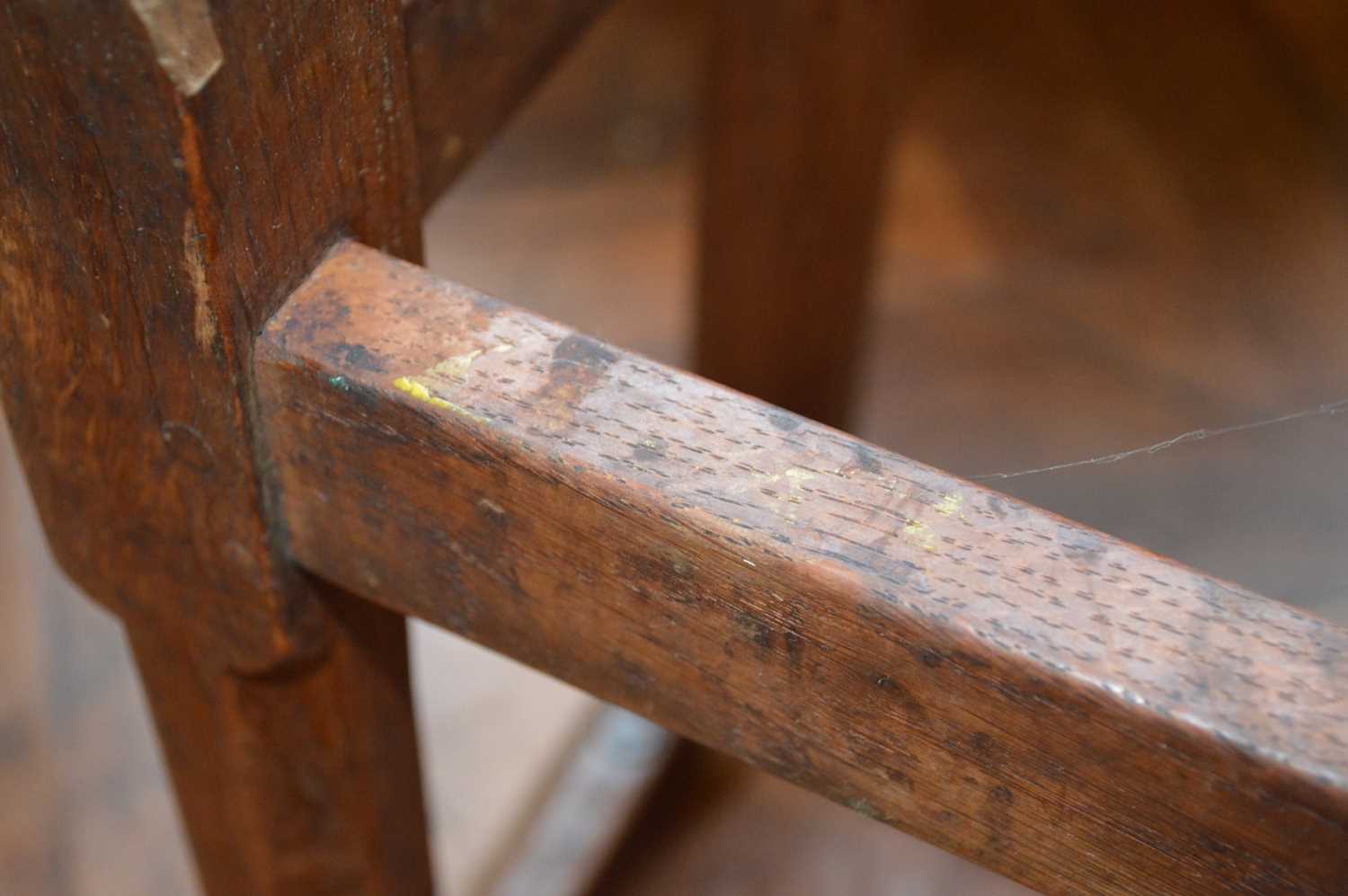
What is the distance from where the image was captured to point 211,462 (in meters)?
0.37

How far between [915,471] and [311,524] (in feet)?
0.57

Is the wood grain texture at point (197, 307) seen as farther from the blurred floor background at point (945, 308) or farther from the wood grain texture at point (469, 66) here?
the blurred floor background at point (945, 308)

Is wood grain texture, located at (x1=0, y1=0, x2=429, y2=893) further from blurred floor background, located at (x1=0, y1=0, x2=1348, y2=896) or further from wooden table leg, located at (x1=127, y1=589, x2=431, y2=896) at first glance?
blurred floor background, located at (x1=0, y1=0, x2=1348, y2=896)

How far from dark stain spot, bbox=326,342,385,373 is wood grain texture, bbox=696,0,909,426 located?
0.41 metres

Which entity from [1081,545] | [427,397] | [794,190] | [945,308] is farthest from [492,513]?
[945,308]

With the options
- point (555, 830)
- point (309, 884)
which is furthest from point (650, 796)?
point (309, 884)

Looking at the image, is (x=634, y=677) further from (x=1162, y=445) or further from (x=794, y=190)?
(x=794, y=190)

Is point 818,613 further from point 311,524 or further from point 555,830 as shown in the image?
point 555,830

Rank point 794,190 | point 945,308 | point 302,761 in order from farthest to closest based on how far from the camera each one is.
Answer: point 945,308, point 794,190, point 302,761

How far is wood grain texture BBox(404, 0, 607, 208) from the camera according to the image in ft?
1.52

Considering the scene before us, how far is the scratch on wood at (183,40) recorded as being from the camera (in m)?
0.28

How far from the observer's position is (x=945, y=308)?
124 cm

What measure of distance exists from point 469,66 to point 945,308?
2.68 feet

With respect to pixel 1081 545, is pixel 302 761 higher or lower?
lower
